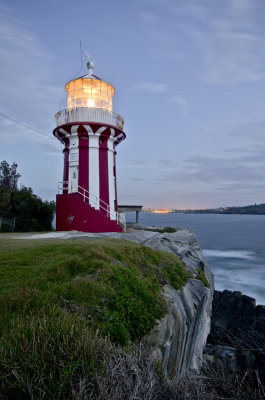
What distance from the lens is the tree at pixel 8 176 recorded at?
84.0 feet

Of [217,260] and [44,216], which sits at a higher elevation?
[44,216]

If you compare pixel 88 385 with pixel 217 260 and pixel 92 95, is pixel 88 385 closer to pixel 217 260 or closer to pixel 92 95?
pixel 92 95

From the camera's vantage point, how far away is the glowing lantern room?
1634 centimetres

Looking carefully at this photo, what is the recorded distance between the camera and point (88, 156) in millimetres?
15773

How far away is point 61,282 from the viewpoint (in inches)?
204

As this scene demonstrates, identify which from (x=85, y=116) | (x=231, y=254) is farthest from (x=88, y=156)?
(x=231, y=254)

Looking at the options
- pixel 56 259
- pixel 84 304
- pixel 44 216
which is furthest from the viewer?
pixel 44 216

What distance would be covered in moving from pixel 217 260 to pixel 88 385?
37.0m

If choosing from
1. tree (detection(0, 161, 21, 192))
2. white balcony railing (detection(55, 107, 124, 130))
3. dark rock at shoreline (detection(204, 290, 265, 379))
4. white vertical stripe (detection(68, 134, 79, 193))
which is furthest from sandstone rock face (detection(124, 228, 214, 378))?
tree (detection(0, 161, 21, 192))

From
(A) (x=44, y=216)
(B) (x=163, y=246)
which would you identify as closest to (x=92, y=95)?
(A) (x=44, y=216)

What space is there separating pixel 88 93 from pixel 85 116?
2.09 m

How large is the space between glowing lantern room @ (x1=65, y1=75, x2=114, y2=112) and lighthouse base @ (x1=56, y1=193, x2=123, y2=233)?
6.03 meters

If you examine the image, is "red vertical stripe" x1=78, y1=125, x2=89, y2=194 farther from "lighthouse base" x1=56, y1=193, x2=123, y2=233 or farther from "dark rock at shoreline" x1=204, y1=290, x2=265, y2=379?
"dark rock at shoreline" x1=204, y1=290, x2=265, y2=379

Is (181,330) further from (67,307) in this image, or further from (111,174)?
(111,174)
